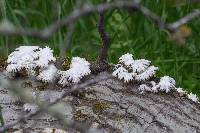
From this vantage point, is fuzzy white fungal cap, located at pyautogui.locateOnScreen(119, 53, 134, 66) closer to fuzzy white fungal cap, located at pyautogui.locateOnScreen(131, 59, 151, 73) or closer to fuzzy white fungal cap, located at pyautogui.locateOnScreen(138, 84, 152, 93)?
fuzzy white fungal cap, located at pyautogui.locateOnScreen(131, 59, 151, 73)

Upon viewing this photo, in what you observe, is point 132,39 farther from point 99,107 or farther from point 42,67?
point 99,107

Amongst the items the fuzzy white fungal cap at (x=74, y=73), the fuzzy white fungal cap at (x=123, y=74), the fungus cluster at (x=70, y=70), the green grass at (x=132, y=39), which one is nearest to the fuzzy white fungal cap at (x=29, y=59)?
the fungus cluster at (x=70, y=70)

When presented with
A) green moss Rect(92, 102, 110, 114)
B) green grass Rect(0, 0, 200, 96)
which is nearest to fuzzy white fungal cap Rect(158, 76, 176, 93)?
green moss Rect(92, 102, 110, 114)

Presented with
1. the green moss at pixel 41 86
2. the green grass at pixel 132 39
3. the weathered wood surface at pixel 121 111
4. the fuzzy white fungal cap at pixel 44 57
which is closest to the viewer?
the weathered wood surface at pixel 121 111

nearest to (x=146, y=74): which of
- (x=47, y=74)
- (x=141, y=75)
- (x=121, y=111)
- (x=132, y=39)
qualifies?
(x=141, y=75)

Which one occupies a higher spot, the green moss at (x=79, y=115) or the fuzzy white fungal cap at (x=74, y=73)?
the fuzzy white fungal cap at (x=74, y=73)

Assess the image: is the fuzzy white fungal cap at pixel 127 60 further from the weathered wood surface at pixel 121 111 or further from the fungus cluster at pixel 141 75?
the weathered wood surface at pixel 121 111

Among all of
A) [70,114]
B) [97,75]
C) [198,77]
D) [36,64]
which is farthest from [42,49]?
[198,77]

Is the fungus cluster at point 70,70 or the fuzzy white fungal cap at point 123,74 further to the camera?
the fuzzy white fungal cap at point 123,74
